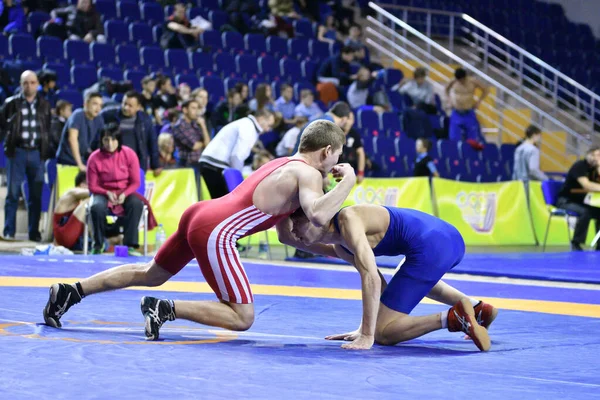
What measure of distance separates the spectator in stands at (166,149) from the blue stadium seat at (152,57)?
222 cm

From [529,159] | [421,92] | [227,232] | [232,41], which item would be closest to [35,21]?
[232,41]

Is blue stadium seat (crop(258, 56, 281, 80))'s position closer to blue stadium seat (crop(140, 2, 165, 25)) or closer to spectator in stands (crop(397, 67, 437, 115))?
blue stadium seat (crop(140, 2, 165, 25))

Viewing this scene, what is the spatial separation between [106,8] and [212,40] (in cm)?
148

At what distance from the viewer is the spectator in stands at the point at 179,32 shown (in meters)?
13.1

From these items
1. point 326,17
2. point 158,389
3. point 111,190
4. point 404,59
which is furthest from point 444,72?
point 158,389

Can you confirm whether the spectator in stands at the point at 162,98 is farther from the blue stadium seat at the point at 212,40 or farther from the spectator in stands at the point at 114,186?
the blue stadium seat at the point at 212,40

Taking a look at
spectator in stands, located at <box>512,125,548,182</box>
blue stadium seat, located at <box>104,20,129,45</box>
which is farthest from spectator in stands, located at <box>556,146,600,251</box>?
blue stadium seat, located at <box>104,20,129,45</box>

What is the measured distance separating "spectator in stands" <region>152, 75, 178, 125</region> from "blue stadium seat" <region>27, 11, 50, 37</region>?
6.50 ft

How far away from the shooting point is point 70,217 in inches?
365

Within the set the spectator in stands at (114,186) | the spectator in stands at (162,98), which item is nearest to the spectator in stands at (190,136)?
the spectator in stands at (162,98)

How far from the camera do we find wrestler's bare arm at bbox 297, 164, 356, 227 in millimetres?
3994

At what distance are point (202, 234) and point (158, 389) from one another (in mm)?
1287

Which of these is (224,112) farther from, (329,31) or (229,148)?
(329,31)

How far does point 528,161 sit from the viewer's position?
1295cm
